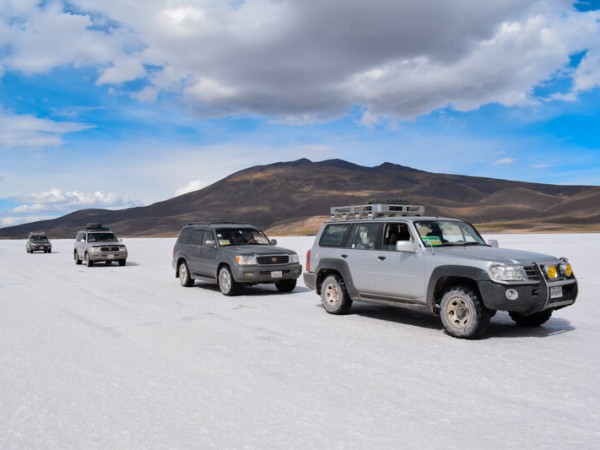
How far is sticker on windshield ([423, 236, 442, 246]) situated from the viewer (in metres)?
8.84

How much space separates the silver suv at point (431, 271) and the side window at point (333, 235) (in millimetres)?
20

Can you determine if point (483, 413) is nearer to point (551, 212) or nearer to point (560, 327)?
point (560, 327)

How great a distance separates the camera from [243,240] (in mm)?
14688

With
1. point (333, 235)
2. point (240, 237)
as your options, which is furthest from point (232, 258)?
point (333, 235)

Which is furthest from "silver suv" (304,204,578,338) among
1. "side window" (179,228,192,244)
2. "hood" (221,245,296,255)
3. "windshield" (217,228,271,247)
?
"side window" (179,228,192,244)

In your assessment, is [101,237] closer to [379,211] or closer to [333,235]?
[333,235]

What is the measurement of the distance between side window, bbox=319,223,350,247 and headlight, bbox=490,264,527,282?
11.2 feet

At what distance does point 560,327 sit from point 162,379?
6.19m

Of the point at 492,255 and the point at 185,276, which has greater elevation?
the point at 492,255

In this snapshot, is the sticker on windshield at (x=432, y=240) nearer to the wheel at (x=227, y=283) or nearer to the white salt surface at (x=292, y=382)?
the white salt surface at (x=292, y=382)

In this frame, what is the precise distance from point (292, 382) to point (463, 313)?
10.7ft

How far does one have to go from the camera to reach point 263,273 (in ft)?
43.3

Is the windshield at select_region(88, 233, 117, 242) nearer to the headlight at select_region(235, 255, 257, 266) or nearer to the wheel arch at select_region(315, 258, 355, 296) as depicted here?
the headlight at select_region(235, 255, 257, 266)

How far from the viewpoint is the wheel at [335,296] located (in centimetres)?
1023
